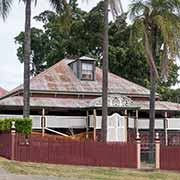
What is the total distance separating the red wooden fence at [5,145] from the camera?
24141 millimetres

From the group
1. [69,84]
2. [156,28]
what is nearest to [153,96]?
[156,28]

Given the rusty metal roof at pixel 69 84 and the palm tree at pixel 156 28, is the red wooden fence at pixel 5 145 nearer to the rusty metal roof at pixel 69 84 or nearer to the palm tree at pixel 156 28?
the palm tree at pixel 156 28

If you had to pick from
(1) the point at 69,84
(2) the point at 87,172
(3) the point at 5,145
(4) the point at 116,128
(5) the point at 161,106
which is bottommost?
(2) the point at 87,172

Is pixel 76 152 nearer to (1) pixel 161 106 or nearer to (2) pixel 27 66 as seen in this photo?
(2) pixel 27 66

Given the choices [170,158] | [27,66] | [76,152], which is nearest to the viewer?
[76,152]

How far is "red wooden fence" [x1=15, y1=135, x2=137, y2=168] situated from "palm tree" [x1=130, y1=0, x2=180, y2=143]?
18.9 feet

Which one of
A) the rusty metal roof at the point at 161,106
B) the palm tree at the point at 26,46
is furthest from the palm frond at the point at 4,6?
the rusty metal roof at the point at 161,106

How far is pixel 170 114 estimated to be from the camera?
40.3 metres

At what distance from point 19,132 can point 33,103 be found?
1119 centimetres

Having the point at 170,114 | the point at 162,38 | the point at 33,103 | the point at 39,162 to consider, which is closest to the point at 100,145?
the point at 39,162

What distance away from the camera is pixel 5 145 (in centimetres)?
2475

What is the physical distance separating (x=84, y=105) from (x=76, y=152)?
1259cm

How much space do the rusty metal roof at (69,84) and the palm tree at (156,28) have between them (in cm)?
851

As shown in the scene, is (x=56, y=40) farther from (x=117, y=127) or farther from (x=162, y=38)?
(x=162, y=38)
